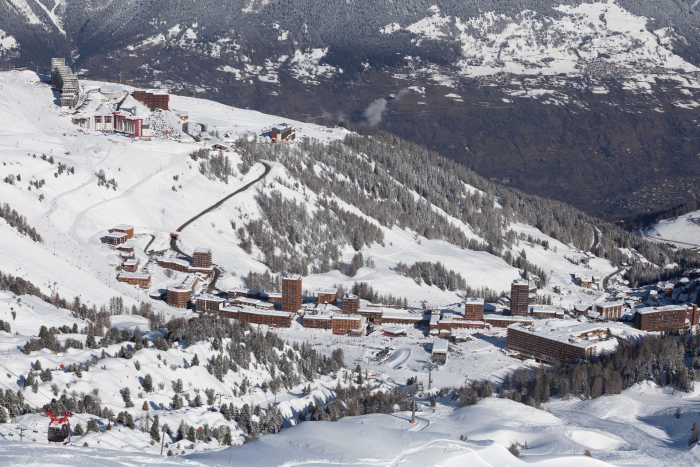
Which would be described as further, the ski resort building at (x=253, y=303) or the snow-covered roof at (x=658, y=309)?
the snow-covered roof at (x=658, y=309)

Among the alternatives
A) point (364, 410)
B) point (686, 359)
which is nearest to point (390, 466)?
point (364, 410)

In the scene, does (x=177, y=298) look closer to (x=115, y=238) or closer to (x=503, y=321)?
(x=115, y=238)

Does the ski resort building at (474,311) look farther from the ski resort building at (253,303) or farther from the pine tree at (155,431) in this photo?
the pine tree at (155,431)

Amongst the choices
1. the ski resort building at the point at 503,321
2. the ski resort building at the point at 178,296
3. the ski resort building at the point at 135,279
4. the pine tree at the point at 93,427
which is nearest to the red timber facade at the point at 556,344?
the ski resort building at the point at 503,321

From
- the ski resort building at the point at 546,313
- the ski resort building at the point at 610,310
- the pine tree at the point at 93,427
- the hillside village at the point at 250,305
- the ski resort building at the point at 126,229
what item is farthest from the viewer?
the ski resort building at the point at 610,310

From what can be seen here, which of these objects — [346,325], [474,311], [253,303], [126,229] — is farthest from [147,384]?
[474,311]
